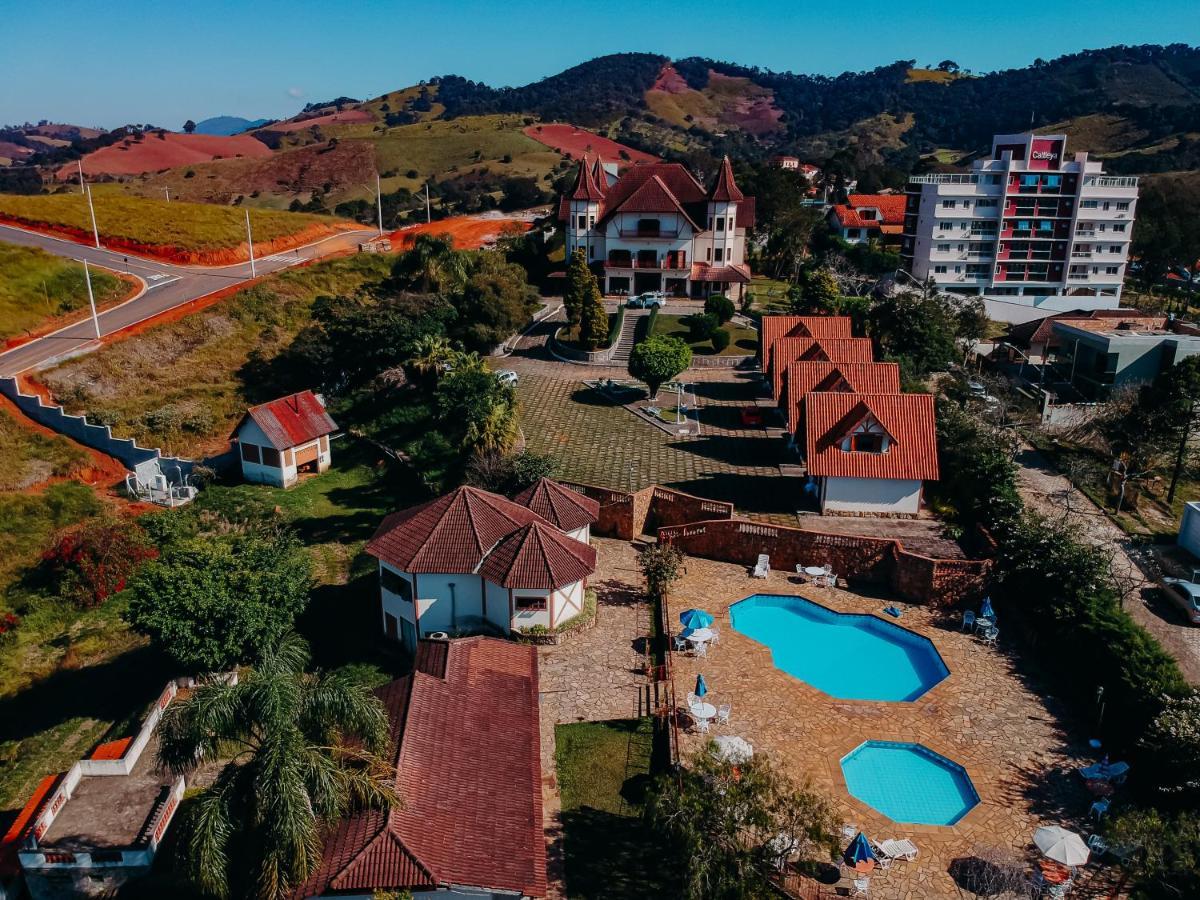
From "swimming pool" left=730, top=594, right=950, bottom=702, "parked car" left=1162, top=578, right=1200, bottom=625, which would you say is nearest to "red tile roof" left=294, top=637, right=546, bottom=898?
"swimming pool" left=730, top=594, right=950, bottom=702

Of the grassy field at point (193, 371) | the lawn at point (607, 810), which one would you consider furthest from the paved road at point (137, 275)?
the lawn at point (607, 810)

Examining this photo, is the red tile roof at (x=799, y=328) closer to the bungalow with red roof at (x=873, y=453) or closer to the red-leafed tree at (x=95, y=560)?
the bungalow with red roof at (x=873, y=453)

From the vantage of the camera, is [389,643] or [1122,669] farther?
[389,643]

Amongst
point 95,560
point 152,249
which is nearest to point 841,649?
point 95,560

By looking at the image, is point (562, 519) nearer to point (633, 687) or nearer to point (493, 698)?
point (633, 687)

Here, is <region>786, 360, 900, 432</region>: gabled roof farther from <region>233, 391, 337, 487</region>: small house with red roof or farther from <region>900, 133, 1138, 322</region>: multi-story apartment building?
<region>900, 133, 1138, 322</region>: multi-story apartment building

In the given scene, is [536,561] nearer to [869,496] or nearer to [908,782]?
[908,782]

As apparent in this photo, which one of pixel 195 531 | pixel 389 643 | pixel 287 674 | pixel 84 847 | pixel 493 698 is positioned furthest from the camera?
pixel 195 531

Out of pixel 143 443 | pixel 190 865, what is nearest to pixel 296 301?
pixel 143 443
